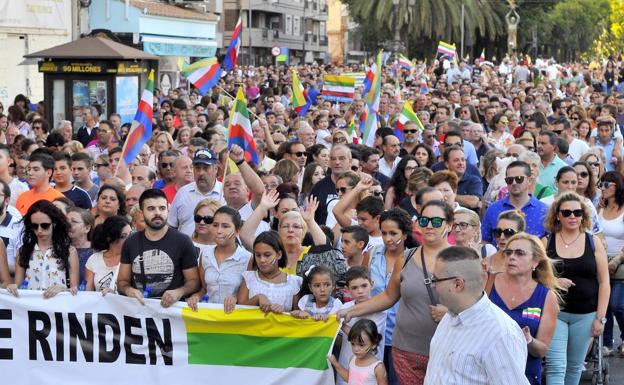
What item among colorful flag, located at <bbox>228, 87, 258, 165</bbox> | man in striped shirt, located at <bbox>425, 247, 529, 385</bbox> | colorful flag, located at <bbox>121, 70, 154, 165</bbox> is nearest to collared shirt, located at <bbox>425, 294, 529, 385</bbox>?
man in striped shirt, located at <bbox>425, 247, 529, 385</bbox>

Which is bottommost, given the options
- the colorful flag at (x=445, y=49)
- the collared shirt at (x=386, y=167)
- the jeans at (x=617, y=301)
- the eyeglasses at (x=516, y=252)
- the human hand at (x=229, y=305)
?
the jeans at (x=617, y=301)

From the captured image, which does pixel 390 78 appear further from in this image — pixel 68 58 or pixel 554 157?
pixel 554 157

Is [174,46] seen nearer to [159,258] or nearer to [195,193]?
[195,193]

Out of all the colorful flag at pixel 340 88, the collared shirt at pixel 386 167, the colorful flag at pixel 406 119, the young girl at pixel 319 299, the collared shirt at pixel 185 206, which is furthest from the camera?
the colorful flag at pixel 340 88

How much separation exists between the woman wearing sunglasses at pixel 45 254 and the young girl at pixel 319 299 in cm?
158

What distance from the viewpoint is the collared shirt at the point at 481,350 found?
5480 mm

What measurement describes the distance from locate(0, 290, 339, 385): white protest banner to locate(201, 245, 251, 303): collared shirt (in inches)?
6.2

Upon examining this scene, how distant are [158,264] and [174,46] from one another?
28.6 meters

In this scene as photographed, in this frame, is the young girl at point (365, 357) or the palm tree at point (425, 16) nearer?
the young girl at point (365, 357)

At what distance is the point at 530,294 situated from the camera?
756 centimetres

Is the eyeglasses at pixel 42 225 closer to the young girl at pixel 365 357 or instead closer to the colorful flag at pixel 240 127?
the young girl at pixel 365 357

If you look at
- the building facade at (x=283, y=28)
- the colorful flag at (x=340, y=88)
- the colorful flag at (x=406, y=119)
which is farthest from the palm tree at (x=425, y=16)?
the colorful flag at (x=406, y=119)

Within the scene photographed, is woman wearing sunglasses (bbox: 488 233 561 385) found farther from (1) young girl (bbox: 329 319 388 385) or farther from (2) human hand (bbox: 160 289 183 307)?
(2) human hand (bbox: 160 289 183 307)

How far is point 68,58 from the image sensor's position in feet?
66.2
